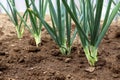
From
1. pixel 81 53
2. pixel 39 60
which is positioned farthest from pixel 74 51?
pixel 39 60

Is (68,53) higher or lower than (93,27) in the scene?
lower

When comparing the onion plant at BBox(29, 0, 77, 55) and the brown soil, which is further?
the onion plant at BBox(29, 0, 77, 55)

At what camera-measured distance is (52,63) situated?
104cm

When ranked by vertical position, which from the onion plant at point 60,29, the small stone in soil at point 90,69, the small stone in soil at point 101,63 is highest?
the onion plant at point 60,29

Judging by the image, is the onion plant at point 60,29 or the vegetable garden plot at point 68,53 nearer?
the vegetable garden plot at point 68,53

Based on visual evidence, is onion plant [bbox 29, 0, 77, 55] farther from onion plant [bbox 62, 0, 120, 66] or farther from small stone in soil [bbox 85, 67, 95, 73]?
small stone in soil [bbox 85, 67, 95, 73]

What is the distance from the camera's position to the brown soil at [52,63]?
0.90 metres

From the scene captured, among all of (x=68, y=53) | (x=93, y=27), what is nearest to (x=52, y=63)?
(x=68, y=53)

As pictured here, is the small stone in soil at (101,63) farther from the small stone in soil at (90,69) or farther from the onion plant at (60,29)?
the onion plant at (60,29)

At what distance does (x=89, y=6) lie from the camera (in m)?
0.94

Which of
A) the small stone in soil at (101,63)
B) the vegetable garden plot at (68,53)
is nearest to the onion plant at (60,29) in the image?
the vegetable garden plot at (68,53)

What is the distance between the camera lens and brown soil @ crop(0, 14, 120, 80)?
900 mm

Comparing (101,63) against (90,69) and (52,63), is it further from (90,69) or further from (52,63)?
(52,63)

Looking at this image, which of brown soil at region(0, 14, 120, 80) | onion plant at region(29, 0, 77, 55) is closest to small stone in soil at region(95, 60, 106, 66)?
brown soil at region(0, 14, 120, 80)
